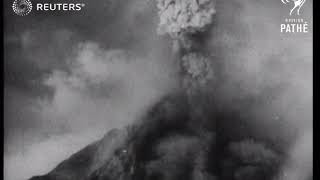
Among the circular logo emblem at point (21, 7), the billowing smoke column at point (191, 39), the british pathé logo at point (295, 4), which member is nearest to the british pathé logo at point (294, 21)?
the british pathé logo at point (295, 4)

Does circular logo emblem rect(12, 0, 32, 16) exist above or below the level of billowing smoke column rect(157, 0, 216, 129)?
above

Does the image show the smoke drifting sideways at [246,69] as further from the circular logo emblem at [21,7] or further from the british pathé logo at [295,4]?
the circular logo emblem at [21,7]

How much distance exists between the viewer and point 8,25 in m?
2.01

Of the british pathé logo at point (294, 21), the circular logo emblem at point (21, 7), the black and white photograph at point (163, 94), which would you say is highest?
the circular logo emblem at point (21, 7)

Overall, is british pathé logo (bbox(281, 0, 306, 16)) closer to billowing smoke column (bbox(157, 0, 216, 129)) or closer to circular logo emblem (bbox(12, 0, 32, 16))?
billowing smoke column (bbox(157, 0, 216, 129))

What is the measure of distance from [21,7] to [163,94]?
720 millimetres

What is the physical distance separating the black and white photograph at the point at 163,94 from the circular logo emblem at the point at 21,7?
4 cm

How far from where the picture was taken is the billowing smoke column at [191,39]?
198 centimetres

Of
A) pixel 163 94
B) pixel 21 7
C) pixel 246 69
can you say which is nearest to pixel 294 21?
pixel 246 69

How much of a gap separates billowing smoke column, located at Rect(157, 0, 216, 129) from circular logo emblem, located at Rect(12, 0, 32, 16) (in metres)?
0.57

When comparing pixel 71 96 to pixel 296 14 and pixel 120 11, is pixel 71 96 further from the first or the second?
pixel 296 14

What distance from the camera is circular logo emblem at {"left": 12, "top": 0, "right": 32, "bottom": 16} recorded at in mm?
2018

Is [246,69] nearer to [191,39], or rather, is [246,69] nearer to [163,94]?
[191,39]

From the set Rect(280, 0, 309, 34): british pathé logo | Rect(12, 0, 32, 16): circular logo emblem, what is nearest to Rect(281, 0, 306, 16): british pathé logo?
Rect(280, 0, 309, 34): british pathé logo
